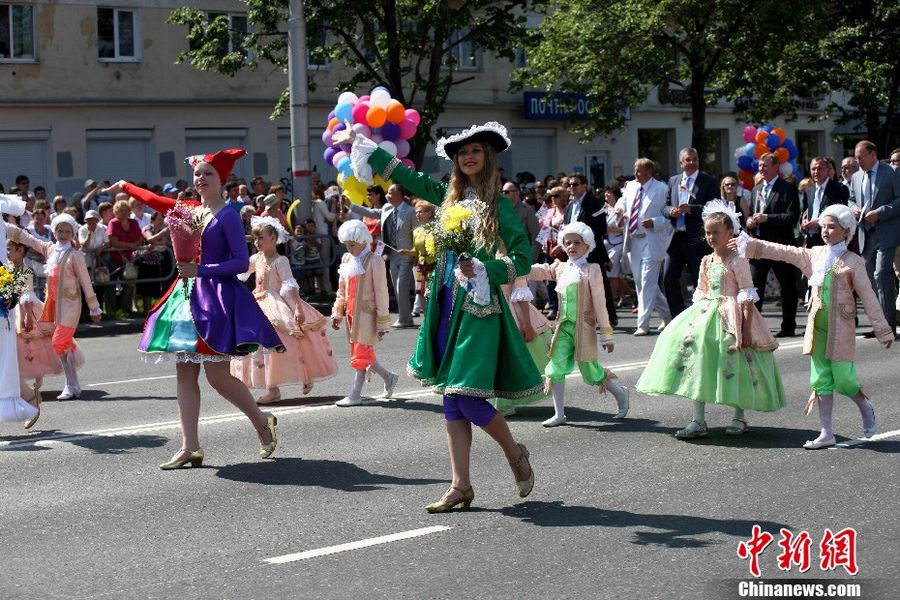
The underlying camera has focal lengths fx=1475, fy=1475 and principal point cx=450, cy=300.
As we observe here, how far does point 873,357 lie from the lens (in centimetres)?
1397

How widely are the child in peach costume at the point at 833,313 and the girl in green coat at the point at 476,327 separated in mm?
2494

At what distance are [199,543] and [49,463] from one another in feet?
8.85

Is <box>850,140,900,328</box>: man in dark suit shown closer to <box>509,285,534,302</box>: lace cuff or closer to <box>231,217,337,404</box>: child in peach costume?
<box>231,217,337,404</box>: child in peach costume

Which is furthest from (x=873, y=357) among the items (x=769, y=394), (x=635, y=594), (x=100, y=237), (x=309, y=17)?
(x=309, y=17)

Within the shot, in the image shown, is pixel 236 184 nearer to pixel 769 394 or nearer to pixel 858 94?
pixel 769 394

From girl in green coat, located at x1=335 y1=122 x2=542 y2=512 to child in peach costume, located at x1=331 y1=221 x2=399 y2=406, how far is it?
4.18 m

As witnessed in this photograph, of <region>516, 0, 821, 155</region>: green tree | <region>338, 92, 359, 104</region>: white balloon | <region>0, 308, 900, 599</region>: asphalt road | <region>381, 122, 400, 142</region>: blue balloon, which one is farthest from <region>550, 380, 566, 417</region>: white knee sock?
<region>516, 0, 821, 155</region>: green tree

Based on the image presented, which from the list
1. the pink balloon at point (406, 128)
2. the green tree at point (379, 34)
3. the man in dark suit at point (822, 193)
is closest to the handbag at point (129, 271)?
the green tree at point (379, 34)

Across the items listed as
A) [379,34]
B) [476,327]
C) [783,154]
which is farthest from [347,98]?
[379,34]

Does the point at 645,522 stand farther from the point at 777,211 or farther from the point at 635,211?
the point at 635,211

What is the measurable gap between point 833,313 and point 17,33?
24969 mm

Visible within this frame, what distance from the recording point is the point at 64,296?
42.7 feet

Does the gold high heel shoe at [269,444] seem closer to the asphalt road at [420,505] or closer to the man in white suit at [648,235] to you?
the asphalt road at [420,505]

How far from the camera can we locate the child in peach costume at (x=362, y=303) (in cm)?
1209
